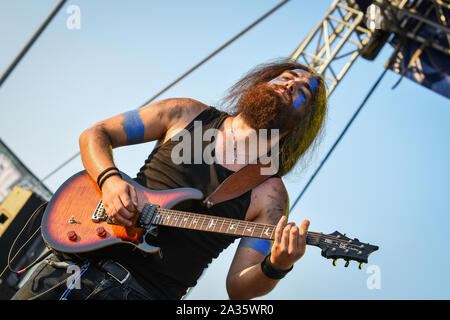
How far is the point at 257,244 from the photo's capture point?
2.33 meters

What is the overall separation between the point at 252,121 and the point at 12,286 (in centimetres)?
288

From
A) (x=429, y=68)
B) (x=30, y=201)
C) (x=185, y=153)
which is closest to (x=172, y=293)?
(x=185, y=153)

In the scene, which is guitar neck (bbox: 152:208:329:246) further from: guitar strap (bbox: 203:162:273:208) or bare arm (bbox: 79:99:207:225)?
bare arm (bbox: 79:99:207:225)

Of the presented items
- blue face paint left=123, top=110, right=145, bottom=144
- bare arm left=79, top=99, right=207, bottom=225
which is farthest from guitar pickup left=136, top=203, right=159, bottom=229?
blue face paint left=123, top=110, right=145, bottom=144

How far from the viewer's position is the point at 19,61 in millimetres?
2924

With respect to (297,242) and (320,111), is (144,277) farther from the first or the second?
(320,111)

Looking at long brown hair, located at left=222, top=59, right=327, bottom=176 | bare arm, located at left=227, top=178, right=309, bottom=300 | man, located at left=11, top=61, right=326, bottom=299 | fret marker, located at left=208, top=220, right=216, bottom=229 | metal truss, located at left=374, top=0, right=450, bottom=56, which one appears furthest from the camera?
Answer: metal truss, located at left=374, top=0, right=450, bottom=56

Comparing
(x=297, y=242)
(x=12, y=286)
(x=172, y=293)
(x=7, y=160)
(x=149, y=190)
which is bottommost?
(x=7, y=160)

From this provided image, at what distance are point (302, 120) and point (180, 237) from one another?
→ 1.14 m

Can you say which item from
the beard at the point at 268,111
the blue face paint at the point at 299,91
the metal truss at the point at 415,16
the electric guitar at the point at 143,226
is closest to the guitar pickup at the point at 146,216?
the electric guitar at the point at 143,226

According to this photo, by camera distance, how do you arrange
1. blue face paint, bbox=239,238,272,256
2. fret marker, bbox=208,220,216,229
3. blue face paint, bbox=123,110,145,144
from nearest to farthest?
fret marker, bbox=208,220,216,229 → blue face paint, bbox=239,238,272,256 → blue face paint, bbox=123,110,145,144

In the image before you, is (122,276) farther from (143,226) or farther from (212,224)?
(212,224)

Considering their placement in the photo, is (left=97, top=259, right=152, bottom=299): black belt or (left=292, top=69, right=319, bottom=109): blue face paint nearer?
(left=97, top=259, right=152, bottom=299): black belt

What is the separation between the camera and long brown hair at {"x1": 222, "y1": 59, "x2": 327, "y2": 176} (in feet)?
9.19
